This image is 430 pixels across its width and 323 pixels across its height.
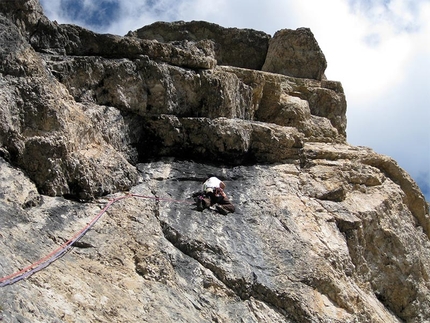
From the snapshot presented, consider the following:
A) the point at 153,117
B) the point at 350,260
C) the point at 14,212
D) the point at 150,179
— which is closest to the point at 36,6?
the point at 153,117

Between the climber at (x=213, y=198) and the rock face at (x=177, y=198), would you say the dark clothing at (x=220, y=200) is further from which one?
the rock face at (x=177, y=198)

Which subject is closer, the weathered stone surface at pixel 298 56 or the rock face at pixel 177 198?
the rock face at pixel 177 198

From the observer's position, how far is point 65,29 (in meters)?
14.1

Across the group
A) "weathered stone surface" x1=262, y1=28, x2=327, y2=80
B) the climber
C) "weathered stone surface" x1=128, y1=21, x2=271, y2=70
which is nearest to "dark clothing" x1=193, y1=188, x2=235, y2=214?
the climber

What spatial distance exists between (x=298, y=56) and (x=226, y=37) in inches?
138

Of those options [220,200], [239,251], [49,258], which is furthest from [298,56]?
[49,258]

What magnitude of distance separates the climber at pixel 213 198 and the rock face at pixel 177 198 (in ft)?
0.65

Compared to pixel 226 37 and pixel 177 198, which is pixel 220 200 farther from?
pixel 226 37

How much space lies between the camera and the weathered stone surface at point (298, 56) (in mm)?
22719

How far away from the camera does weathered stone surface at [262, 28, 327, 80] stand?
22.7 meters

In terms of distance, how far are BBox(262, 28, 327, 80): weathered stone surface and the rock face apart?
4.16 meters

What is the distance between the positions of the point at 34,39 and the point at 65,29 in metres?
0.83

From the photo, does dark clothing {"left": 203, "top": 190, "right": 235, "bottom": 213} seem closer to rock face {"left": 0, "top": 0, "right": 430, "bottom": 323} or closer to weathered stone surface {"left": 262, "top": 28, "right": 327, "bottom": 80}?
rock face {"left": 0, "top": 0, "right": 430, "bottom": 323}

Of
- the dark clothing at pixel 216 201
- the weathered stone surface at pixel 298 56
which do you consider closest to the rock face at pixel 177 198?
the dark clothing at pixel 216 201
